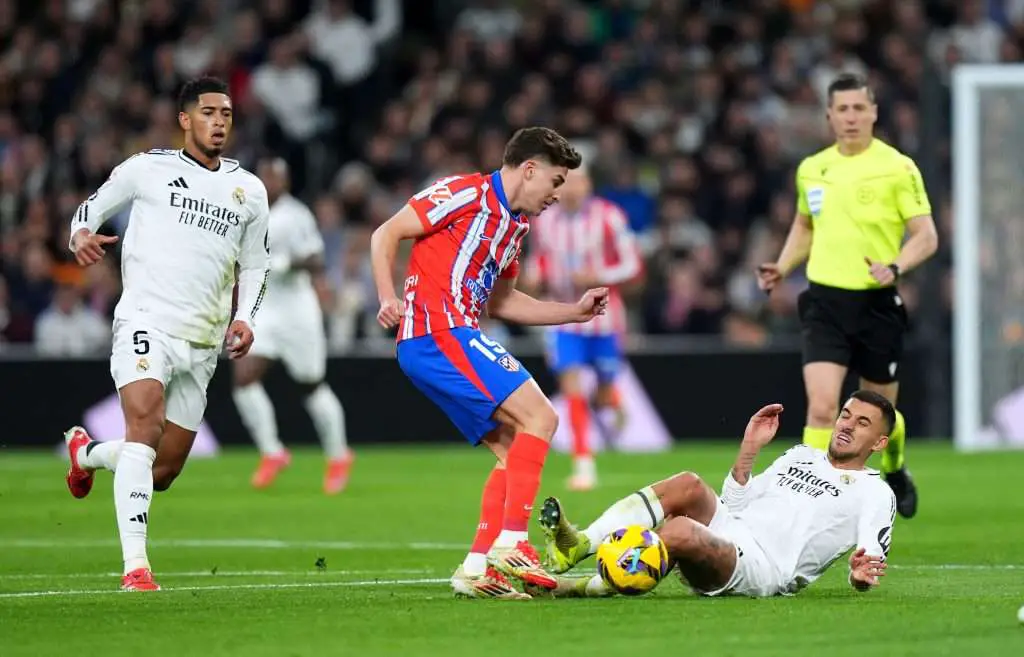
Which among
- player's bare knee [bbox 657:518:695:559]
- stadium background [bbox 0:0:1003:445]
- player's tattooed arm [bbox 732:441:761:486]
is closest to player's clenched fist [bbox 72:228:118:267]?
player's bare knee [bbox 657:518:695:559]

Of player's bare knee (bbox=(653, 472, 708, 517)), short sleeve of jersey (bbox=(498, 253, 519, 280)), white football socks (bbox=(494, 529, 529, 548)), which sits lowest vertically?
white football socks (bbox=(494, 529, 529, 548))

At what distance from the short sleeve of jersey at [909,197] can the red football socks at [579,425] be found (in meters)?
4.73

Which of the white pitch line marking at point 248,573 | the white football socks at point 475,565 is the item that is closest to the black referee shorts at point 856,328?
the white pitch line marking at point 248,573

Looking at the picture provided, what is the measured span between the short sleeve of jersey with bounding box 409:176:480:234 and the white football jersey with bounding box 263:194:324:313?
7.21m

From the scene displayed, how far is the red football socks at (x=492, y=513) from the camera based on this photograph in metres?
8.72

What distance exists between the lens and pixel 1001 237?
20.0m

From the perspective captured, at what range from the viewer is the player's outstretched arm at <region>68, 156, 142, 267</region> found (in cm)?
898

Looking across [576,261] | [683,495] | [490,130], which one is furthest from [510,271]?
[490,130]

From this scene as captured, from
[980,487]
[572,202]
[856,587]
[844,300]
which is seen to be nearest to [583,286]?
[572,202]

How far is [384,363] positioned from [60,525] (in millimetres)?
7657

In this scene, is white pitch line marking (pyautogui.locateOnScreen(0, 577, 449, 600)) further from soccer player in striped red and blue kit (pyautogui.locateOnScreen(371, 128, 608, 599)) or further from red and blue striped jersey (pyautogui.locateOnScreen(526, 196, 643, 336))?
red and blue striped jersey (pyautogui.locateOnScreen(526, 196, 643, 336))

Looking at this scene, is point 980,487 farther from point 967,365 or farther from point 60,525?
point 60,525

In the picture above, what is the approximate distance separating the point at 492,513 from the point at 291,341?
7.75 metres

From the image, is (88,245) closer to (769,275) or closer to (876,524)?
(876,524)
